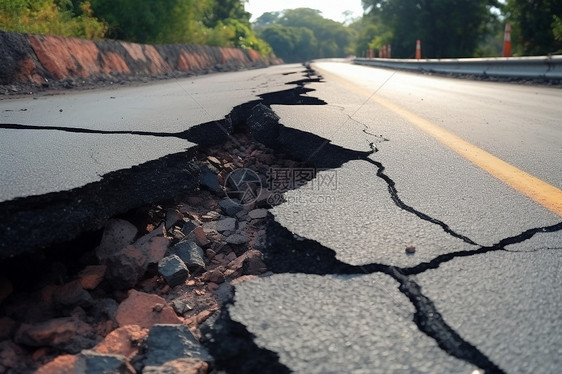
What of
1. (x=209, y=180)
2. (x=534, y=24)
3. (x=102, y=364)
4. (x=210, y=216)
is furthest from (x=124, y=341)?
(x=534, y=24)

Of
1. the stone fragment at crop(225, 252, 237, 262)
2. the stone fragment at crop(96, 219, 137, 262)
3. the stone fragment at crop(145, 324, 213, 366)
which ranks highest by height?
the stone fragment at crop(96, 219, 137, 262)

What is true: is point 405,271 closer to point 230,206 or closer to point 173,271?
point 173,271

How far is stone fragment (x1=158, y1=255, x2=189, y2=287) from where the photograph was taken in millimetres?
1680

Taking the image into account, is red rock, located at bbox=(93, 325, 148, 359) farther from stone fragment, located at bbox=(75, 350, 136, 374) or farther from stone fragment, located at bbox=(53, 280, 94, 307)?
stone fragment, located at bbox=(53, 280, 94, 307)

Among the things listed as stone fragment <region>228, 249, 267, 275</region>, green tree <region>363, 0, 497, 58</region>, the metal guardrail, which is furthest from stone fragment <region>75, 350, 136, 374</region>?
green tree <region>363, 0, 497, 58</region>

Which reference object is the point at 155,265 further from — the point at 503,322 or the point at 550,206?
the point at 550,206

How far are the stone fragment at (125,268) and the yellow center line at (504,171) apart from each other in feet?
5.39

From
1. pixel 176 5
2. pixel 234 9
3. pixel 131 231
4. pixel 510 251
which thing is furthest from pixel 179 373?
pixel 234 9

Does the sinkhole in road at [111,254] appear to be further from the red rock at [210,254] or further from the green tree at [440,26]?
the green tree at [440,26]

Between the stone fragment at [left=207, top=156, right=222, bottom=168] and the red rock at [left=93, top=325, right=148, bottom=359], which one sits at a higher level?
the stone fragment at [left=207, top=156, right=222, bottom=168]

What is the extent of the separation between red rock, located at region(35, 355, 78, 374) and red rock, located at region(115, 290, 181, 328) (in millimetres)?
228

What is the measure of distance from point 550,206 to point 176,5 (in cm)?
1321

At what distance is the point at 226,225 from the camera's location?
227 centimetres

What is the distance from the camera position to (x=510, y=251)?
151 centimetres
